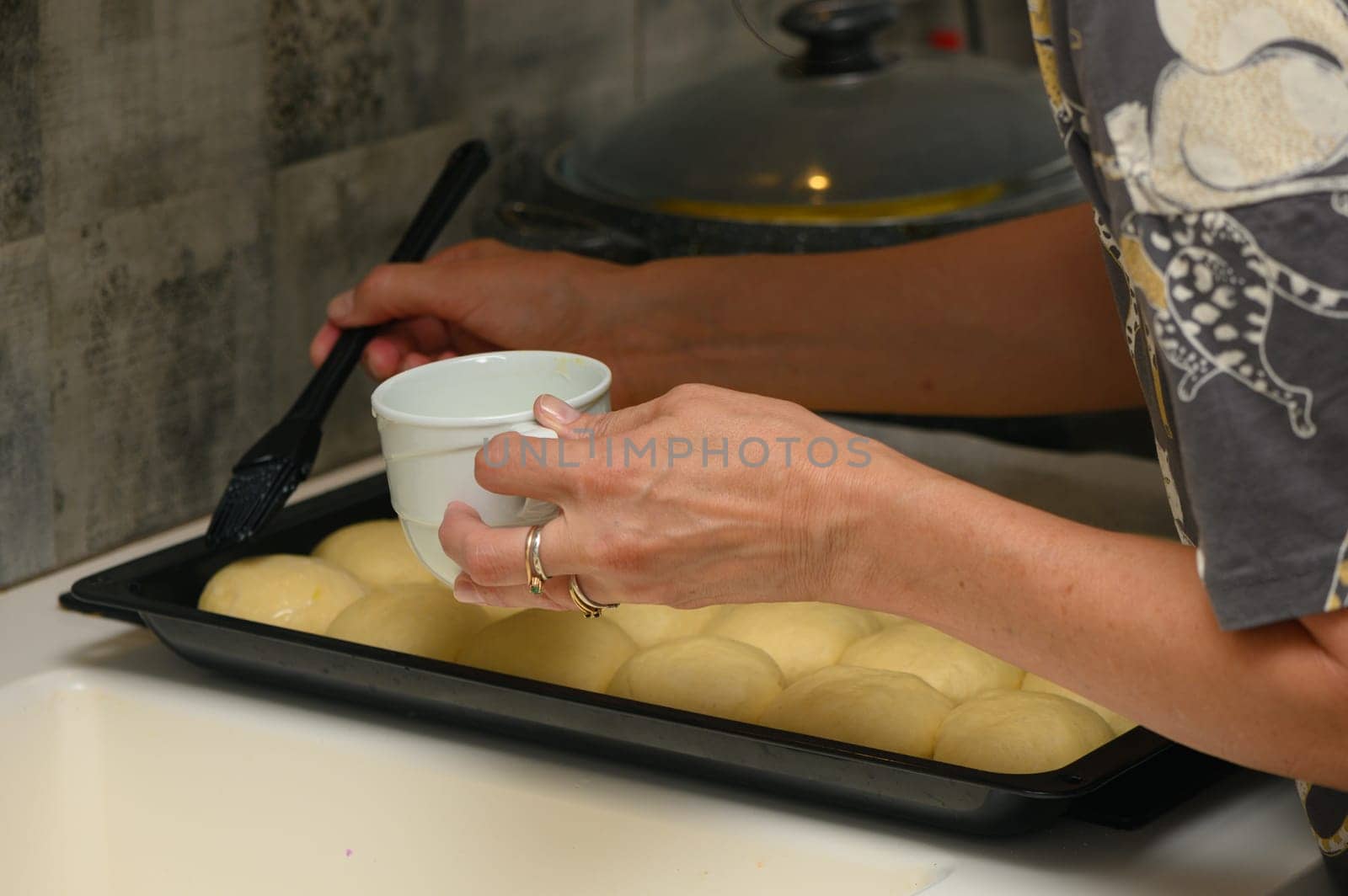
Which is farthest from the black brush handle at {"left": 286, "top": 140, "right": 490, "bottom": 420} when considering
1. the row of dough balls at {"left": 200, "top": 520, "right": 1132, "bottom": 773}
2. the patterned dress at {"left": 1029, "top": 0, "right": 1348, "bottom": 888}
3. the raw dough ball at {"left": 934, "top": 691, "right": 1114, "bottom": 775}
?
the patterned dress at {"left": 1029, "top": 0, "right": 1348, "bottom": 888}

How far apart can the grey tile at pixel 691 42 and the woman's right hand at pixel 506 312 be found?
1.39 ft

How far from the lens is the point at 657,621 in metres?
0.95

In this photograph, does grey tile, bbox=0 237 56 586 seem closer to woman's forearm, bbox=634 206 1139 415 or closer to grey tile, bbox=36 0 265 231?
grey tile, bbox=36 0 265 231

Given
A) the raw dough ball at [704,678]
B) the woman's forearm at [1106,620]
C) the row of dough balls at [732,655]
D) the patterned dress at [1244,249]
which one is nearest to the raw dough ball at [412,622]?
the row of dough balls at [732,655]

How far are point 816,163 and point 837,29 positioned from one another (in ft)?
0.40

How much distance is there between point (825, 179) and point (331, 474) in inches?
18.7

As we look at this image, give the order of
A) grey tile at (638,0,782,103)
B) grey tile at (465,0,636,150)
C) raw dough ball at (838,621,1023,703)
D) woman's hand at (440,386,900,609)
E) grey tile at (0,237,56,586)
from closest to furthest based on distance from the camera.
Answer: woman's hand at (440,386,900,609), raw dough ball at (838,621,1023,703), grey tile at (0,237,56,586), grey tile at (465,0,636,150), grey tile at (638,0,782,103)

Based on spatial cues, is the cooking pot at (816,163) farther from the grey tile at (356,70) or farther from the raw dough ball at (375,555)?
the raw dough ball at (375,555)

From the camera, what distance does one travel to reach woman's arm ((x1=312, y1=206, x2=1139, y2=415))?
1.00m

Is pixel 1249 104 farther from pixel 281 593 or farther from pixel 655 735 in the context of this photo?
pixel 281 593

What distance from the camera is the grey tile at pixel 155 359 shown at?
40.0 inches

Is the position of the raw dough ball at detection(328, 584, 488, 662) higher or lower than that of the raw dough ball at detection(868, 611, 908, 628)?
higher

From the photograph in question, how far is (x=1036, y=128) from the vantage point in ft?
4.02

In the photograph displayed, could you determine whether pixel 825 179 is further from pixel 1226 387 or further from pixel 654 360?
pixel 1226 387
